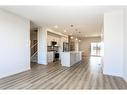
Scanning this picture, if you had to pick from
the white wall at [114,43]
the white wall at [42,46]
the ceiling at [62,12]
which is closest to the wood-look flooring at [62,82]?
the white wall at [114,43]

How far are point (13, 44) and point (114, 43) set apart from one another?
4502 mm

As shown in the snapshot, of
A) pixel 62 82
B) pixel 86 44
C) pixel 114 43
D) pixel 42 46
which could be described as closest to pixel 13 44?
pixel 62 82

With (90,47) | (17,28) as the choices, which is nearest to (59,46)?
(90,47)

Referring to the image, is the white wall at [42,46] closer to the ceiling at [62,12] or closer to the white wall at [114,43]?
the ceiling at [62,12]

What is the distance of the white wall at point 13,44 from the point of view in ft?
16.3

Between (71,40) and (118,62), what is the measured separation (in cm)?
1143

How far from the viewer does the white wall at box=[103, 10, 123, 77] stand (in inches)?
202

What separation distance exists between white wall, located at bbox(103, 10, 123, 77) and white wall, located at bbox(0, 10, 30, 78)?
159 inches

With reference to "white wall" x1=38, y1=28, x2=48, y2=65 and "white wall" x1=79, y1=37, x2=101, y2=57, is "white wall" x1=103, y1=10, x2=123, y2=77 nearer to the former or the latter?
"white wall" x1=38, y1=28, x2=48, y2=65

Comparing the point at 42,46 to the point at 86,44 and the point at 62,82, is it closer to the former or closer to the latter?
the point at 62,82

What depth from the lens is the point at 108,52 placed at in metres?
5.41

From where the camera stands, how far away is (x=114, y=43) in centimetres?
526

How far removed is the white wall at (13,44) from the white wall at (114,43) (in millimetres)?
4037

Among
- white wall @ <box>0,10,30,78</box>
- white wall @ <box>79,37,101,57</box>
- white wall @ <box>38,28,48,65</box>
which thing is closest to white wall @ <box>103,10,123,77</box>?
white wall @ <box>0,10,30,78</box>
